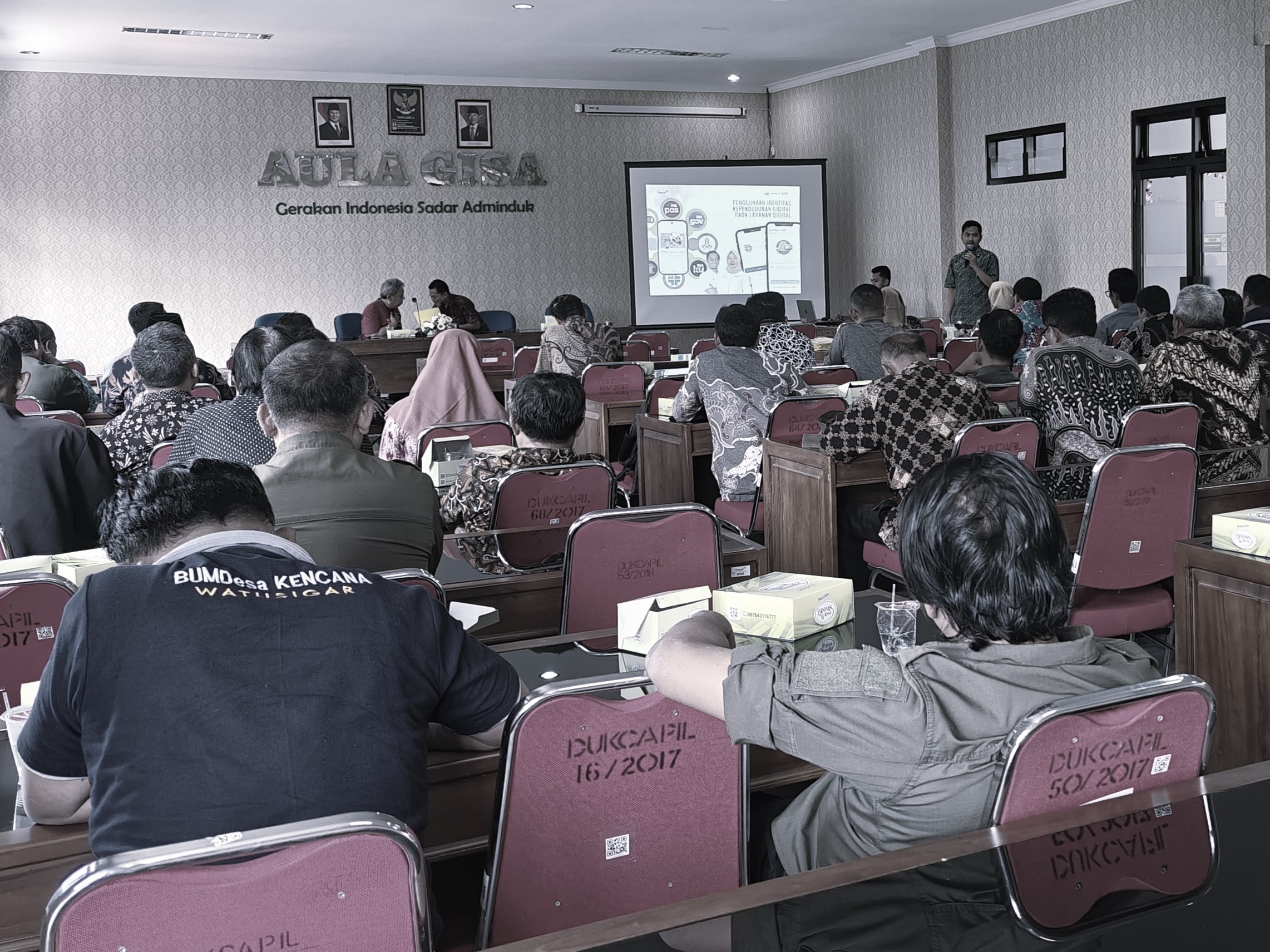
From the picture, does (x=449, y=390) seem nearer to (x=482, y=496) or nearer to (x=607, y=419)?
(x=607, y=419)

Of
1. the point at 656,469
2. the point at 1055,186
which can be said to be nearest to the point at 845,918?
the point at 656,469

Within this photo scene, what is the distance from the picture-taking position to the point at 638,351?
862 centimetres

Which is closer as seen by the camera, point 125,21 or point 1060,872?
point 1060,872

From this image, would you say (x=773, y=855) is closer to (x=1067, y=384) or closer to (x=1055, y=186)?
(x=1067, y=384)

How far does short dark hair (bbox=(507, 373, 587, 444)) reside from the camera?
3.49 metres

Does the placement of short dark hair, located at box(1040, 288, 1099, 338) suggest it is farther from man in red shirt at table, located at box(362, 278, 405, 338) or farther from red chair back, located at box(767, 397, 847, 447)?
man in red shirt at table, located at box(362, 278, 405, 338)

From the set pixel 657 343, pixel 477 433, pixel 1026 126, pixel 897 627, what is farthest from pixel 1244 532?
pixel 1026 126

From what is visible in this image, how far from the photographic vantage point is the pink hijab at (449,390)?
18.0ft

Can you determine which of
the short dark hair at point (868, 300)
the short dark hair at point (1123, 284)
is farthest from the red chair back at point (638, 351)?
the short dark hair at point (1123, 284)

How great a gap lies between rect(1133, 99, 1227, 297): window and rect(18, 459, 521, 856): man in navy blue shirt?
8.95 metres

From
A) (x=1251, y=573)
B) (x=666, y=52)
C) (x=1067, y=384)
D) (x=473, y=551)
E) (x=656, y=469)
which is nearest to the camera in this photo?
(x=1251, y=573)

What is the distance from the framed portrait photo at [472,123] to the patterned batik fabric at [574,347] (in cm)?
→ 561

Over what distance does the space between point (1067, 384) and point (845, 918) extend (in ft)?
11.9

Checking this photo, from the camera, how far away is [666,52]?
11.3m
